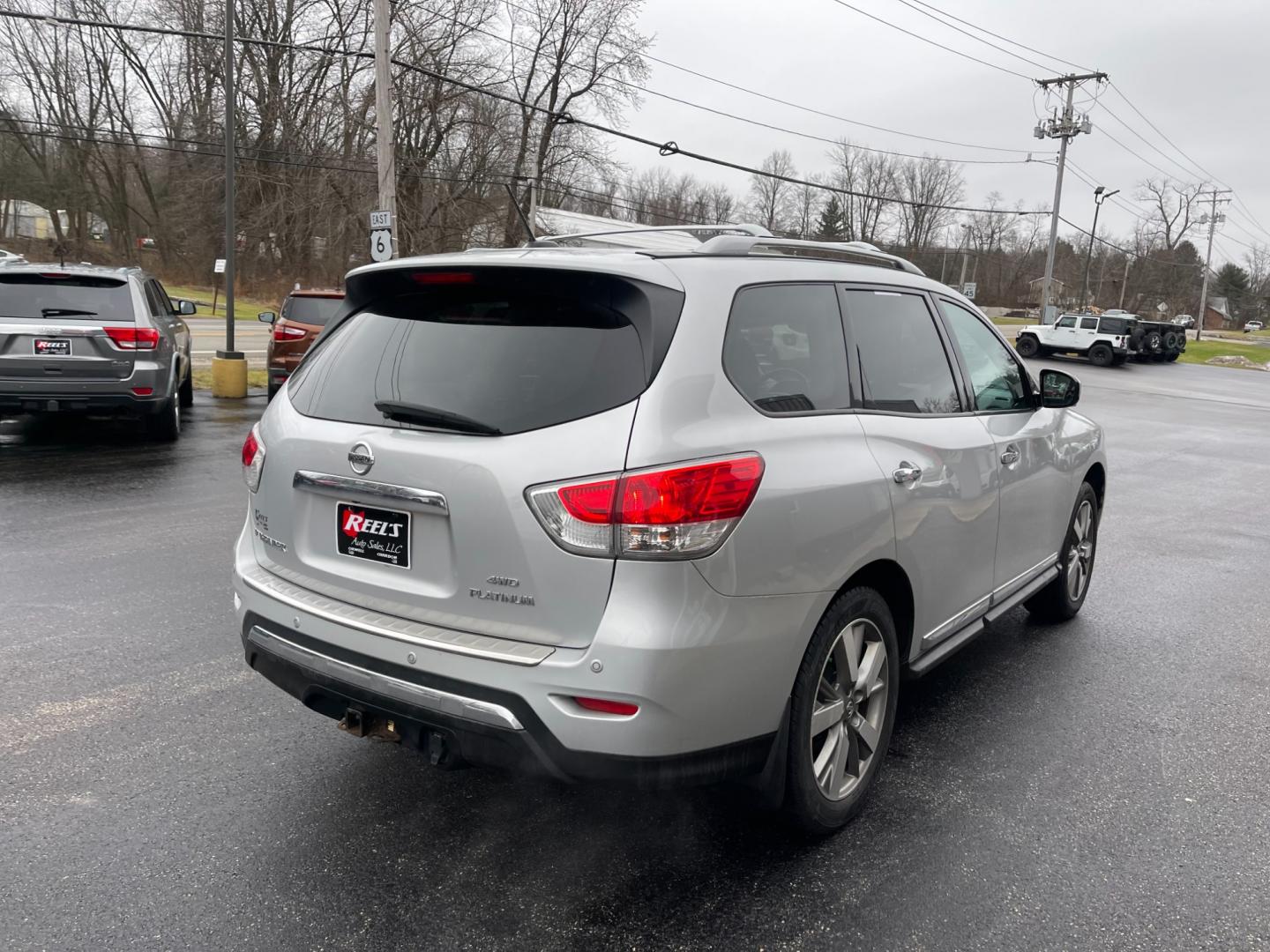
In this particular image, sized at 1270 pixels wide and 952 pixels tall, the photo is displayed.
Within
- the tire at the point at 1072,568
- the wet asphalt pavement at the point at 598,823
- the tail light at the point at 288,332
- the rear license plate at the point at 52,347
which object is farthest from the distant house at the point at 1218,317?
the wet asphalt pavement at the point at 598,823

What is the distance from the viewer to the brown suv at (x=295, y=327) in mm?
12625

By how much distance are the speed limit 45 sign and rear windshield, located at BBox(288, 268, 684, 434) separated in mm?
11590

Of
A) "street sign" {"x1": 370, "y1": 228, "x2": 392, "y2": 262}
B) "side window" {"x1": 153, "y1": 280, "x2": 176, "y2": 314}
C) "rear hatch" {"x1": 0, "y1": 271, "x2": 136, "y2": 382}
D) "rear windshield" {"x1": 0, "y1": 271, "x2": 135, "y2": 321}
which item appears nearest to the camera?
"rear hatch" {"x1": 0, "y1": 271, "x2": 136, "y2": 382}

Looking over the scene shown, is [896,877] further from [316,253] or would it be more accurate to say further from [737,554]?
[316,253]

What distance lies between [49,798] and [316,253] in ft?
144

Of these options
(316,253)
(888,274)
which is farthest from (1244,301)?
(888,274)

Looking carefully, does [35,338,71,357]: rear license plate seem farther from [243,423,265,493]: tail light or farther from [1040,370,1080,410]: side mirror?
[1040,370,1080,410]: side mirror

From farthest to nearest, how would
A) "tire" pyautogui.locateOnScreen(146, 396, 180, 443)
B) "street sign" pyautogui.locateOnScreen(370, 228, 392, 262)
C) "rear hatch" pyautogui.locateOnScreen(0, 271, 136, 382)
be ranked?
1. "street sign" pyautogui.locateOnScreen(370, 228, 392, 262)
2. "tire" pyautogui.locateOnScreen(146, 396, 180, 443)
3. "rear hatch" pyautogui.locateOnScreen(0, 271, 136, 382)

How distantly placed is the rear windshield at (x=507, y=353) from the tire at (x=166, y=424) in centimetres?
778

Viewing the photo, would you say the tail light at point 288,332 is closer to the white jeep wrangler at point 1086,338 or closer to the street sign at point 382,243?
the street sign at point 382,243

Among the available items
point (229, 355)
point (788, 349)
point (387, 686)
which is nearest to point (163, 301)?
point (229, 355)

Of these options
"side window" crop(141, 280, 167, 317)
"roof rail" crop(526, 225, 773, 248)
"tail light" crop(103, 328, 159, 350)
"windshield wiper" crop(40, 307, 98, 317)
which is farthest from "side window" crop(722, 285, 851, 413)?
"side window" crop(141, 280, 167, 317)

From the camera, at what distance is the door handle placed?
3.09m

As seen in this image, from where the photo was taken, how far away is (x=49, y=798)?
307 cm
